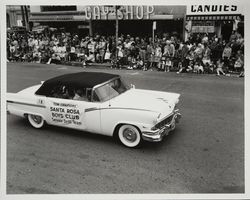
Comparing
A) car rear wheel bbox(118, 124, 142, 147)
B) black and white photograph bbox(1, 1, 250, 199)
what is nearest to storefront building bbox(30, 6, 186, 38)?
black and white photograph bbox(1, 1, 250, 199)

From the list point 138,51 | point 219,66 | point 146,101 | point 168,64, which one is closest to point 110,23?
point 138,51

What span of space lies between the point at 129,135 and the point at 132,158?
1.16 ft

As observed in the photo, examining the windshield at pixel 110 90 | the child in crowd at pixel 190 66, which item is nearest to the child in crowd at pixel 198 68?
the child in crowd at pixel 190 66

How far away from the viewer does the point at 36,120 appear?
16.4 feet

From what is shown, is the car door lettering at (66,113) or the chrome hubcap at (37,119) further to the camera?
the chrome hubcap at (37,119)

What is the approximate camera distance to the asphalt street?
12.7 ft

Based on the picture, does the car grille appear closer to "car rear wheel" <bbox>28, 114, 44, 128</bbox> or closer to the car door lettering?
the car door lettering

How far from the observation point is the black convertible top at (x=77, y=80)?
466 centimetres

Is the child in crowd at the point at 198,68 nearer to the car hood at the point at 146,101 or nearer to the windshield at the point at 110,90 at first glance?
the car hood at the point at 146,101

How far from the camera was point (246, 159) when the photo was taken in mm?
4152

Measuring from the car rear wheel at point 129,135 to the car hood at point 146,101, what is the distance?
30cm

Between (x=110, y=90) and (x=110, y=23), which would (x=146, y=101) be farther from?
(x=110, y=23)

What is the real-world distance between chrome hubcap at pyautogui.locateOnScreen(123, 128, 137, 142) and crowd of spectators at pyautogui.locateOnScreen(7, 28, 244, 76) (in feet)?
8.89

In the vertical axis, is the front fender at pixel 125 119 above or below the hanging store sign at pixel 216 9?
below
